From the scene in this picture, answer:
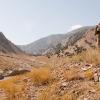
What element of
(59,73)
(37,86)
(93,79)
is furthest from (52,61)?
(93,79)

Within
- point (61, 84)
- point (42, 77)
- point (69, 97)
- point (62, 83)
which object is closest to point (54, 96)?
point (69, 97)

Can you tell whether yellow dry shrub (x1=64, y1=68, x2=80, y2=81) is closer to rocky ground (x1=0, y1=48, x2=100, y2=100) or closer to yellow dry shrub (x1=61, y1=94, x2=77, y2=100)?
rocky ground (x1=0, y1=48, x2=100, y2=100)

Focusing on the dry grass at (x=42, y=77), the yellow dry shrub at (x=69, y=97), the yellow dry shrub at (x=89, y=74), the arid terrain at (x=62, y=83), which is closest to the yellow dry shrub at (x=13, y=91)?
the arid terrain at (x=62, y=83)

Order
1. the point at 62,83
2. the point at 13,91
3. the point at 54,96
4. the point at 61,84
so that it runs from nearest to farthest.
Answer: the point at 54,96
the point at 13,91
the point at 61,84
the point at 62,83

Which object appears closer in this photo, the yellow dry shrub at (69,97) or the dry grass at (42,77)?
the yellow dry shrub at (69,97)

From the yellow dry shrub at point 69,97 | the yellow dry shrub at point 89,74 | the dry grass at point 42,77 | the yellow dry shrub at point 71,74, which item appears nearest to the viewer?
the yellow dry shrub at point 69,97

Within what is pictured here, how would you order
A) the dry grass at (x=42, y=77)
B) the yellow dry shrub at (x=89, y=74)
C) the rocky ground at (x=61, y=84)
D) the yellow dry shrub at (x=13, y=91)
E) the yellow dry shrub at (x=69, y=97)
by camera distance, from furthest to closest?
1. the dry grass at (x=42, y=77)
2. the yellow dry shrub at (x=89, y=74)
3. the yellow dry shrub at (x=13, y=91)
4. the rocky ground at (x=61, y=84)
5. the yellow dry shrub at (x=69, y=97)

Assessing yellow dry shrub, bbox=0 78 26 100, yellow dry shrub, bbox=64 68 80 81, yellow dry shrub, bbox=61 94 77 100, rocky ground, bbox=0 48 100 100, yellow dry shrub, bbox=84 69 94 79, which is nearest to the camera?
yellow dry shrub, bbox=61 94 77 100

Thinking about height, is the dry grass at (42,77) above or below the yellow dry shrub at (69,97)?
above

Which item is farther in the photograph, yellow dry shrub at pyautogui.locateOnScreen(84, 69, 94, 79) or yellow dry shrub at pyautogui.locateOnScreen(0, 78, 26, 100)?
yellow dry shrub at pyautogui.locateOnScreen(84, 69, 94, 79)

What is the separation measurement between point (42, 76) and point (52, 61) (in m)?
2.41

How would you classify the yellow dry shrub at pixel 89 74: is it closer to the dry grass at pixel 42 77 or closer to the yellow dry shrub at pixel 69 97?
the dry grass at pixel 42 77

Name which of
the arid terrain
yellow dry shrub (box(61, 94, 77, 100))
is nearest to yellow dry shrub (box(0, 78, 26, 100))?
the arid terrain

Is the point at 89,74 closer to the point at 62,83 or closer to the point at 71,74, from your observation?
the point at 71,74
